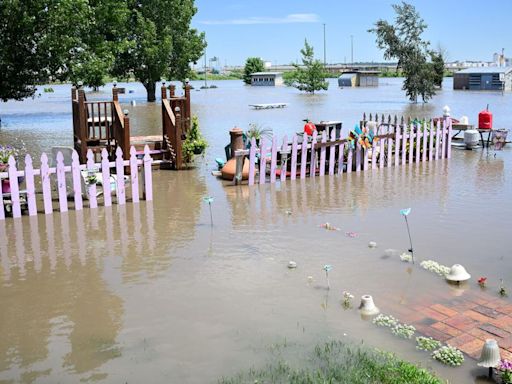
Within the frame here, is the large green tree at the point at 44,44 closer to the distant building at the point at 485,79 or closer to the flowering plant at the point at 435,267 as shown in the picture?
the flowering plant at the point at 435,267

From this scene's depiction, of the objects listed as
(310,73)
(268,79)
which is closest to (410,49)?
(310,73)

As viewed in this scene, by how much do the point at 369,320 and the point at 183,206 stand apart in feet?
19.5

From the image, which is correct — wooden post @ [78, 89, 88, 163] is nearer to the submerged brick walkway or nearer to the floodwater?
the floodwater

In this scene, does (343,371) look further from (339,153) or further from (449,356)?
(339,153)

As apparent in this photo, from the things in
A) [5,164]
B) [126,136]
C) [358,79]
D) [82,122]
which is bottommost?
[5,164]

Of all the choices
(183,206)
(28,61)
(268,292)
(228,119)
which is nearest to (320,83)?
(228,119)

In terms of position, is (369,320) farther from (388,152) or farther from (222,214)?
(388,152)

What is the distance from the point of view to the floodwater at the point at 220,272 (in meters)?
5.18

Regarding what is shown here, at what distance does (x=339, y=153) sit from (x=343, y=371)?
9.93 m

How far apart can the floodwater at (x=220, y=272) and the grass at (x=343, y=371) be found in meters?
0.20

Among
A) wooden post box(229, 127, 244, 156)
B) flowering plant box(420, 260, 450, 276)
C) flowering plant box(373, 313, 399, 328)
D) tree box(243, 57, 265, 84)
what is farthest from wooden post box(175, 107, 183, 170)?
tree box(243, 57, 265, 84)

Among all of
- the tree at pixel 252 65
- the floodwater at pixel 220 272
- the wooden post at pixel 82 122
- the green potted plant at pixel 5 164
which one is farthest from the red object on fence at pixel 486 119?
the tree at pixel 252 65

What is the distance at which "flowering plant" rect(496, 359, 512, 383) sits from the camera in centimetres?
455

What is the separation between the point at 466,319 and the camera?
19.1 ft
